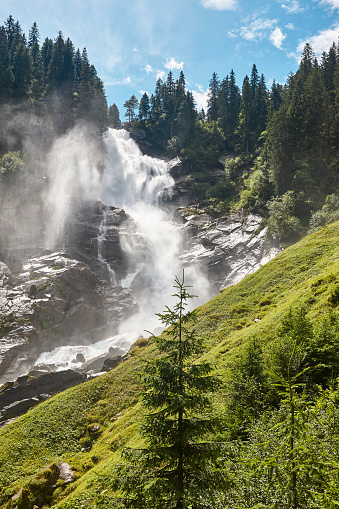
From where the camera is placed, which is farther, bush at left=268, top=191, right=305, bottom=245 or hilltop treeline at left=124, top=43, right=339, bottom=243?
hilltop treeline at left=124, top=43, right=339, bottom=243

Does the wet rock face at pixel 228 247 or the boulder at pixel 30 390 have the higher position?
the wet rock face at pixel 228 247

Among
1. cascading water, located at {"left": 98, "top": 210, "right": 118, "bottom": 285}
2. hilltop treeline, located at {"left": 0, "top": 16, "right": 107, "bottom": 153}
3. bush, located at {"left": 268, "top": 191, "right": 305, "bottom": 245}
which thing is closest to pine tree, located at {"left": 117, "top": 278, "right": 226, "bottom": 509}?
bush, located at {"left": 268, "top": 191, "right": 305, "bottom": 245}

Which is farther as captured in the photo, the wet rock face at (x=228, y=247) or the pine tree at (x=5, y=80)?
the pine tree at (x=5, y=80)

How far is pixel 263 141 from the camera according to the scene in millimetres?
75688

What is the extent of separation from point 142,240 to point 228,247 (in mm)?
18860

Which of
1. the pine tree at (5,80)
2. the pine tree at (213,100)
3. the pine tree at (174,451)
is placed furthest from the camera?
the pine tree at (213,100)

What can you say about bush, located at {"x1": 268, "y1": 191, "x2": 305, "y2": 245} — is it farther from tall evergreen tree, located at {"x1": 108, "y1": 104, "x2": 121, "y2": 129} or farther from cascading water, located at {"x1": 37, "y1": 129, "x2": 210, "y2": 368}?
tall evergreen tree, located at {"x1": 108, "y1": 104, "x2": 121, "y2": 129}

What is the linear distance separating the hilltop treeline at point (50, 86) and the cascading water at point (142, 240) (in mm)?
11330

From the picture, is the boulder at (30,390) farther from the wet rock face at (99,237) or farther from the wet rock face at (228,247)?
the wet rock face at (228,247)

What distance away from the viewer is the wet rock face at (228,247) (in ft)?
163

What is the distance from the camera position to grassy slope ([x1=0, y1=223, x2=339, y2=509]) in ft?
49.9

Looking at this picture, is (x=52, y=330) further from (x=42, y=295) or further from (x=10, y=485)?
(x=10, y=485)

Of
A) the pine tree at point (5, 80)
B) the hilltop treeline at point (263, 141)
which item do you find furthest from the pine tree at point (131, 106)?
the pine tree at point (5, 80)

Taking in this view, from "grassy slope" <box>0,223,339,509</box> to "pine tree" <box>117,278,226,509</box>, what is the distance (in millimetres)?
4461
